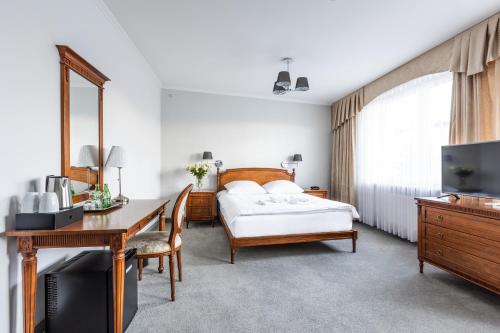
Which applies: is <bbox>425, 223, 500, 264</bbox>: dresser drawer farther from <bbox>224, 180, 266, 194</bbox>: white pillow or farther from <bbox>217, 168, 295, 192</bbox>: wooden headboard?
<bbox>217, 168, 295, 192</bbox>: wooden headboard

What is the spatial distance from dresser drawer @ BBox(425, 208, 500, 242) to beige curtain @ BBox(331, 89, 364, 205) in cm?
228

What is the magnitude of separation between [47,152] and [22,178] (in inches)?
9.9

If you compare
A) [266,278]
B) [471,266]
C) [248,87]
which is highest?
[248,87]

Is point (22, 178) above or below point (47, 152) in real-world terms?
below

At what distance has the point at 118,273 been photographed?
4.60ft

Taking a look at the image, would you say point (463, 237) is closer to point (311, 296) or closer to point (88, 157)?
point (311, 296)

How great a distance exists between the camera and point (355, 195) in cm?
474

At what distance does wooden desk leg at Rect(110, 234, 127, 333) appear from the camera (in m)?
1.40

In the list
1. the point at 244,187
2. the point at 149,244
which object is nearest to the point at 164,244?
the point at 149,244

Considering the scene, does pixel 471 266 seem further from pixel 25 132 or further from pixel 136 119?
pixel 136 119

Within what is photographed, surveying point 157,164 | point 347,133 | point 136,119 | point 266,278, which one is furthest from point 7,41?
point 347,133

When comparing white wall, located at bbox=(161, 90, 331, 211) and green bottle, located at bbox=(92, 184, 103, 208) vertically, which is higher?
white wall, located at bbox=(161, 90, 331, 211)

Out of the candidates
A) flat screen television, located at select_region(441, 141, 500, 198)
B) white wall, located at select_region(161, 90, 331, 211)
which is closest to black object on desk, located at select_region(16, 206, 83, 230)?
flat screen television, located at select_region(441, 141, 500, 198)

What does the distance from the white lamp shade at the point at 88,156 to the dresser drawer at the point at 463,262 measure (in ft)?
11.1
